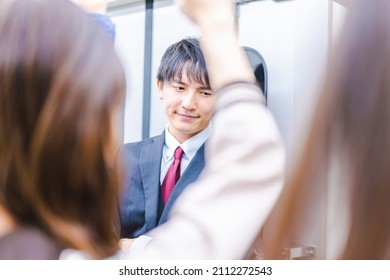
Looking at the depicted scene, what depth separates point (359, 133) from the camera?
0.62m

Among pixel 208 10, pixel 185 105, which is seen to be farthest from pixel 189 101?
pixel 208 10

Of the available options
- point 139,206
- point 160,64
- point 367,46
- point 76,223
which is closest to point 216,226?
point 76,223

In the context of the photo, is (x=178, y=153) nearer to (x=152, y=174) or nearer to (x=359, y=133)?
(x=152, y=174)

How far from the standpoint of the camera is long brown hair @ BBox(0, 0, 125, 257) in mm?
567

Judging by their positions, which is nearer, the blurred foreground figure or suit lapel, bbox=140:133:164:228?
the blurred foreground figure

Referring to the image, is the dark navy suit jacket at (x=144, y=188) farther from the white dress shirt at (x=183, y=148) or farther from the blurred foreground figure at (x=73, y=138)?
the blurred foreground figure at (x=73, y=138)

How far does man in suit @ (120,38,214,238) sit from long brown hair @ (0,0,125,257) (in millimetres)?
315

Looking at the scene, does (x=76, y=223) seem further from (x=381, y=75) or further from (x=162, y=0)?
(x=162, y=0)

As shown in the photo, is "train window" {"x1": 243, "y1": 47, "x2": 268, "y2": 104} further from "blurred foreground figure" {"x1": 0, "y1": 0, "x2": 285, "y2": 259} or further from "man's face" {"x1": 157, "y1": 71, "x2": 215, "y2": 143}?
"blurred foreground figure" {"x1": 0, "y1": 0, "x2": 285, "y2": 259}

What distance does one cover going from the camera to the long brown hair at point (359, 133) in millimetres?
601

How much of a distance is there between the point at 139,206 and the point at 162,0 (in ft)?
1.34

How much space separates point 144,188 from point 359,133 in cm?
46

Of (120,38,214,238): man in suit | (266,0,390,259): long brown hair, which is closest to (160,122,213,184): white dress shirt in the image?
(120,38,214,238): man in suit

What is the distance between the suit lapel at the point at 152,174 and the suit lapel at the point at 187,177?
22 millimetres
